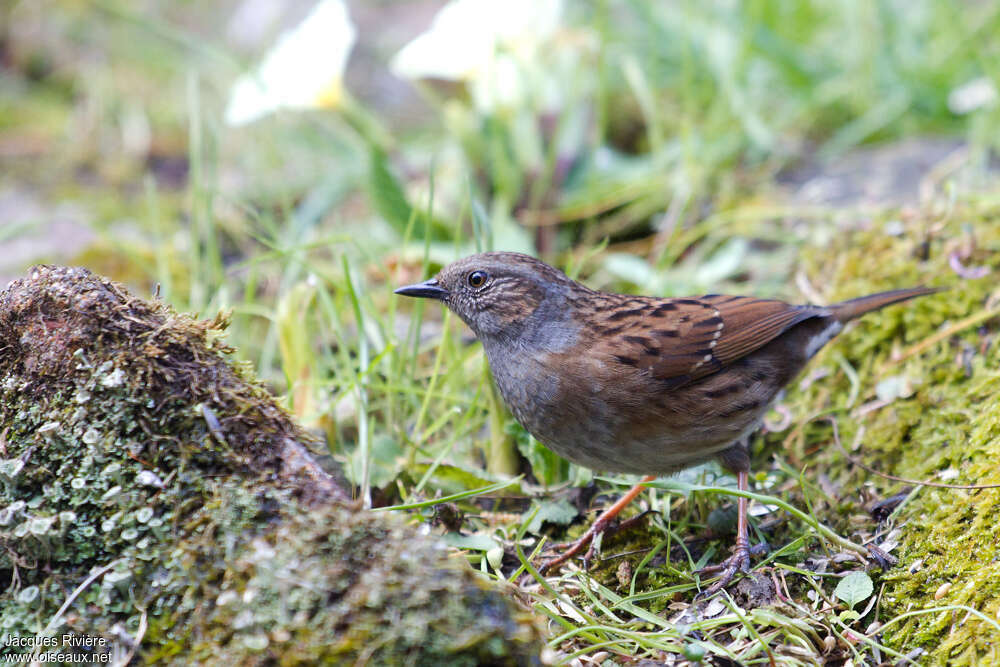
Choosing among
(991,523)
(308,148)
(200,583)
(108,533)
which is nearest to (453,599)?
(200,583)

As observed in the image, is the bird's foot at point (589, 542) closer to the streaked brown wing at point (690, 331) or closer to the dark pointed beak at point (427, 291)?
the streaked brown wing at point (690, 331)

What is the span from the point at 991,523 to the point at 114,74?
26.4 ft

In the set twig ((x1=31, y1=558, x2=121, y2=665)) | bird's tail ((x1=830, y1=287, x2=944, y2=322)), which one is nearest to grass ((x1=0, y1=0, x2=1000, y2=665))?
bird's tail ((x1=830, y1=287, x2=944, y2=322))

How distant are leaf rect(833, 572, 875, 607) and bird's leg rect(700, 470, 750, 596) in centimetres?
31

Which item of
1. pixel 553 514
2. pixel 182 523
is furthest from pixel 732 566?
pixel 182 523

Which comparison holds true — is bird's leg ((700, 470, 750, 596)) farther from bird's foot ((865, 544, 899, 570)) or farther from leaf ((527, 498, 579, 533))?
leaf ((527, 498, 579, 533))

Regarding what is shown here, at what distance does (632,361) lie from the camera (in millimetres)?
3422

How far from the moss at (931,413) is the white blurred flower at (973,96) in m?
1.73

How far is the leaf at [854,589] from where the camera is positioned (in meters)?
2.88

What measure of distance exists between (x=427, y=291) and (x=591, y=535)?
3.92ft

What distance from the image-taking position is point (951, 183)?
453 cm

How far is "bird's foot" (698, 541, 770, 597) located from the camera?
9.80 ft

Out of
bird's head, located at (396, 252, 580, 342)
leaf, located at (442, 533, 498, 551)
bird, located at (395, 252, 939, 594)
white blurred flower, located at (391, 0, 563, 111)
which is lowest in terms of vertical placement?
leaf, located at (442, 533, 498, 551)

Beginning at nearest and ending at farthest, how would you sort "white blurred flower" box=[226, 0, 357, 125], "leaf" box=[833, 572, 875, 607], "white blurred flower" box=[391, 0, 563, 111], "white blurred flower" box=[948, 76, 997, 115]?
1. "leaf" box=[833, 572, 875, 607]
2. "white blurred flower" box=[226, 0, 357, 125]
3. "white blurred flower" box=[391, 0, 563, 111]
4. "white blurred flower" box=[948, 76, 997, 115]
